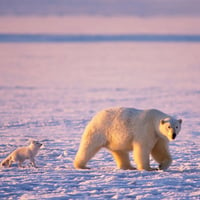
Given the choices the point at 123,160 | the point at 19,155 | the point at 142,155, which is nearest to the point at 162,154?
the point at 142,155

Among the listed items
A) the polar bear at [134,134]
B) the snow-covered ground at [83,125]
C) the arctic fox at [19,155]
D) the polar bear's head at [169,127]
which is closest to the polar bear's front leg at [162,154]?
the polar bear at [134,134]

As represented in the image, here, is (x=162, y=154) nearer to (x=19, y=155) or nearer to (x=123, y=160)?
(x=123, y=160)

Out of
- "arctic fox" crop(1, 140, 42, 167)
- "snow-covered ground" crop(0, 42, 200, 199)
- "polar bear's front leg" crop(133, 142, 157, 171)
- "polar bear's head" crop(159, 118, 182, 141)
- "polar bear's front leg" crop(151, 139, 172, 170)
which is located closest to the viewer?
"snow-covered ground" crop(0, 42, 200, 199)

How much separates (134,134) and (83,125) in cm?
563

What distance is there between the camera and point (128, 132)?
7.48 meters

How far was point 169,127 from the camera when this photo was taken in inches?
280

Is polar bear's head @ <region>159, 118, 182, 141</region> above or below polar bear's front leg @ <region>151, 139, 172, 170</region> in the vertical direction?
above

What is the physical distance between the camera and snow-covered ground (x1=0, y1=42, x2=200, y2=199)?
19.8ft

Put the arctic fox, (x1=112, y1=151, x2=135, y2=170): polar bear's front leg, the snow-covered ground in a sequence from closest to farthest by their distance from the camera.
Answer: the snow-covered ground
the arctic fox
(x1=112, y1=151, x2=135, y2=170): polar bear's front leg

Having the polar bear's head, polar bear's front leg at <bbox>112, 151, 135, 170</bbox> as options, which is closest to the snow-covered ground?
polar bear's front leg at <bbox>112, 151, 135, 170</bbox>

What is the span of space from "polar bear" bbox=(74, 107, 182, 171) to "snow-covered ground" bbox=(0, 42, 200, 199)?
1.01ft

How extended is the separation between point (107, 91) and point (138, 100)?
2.82 m

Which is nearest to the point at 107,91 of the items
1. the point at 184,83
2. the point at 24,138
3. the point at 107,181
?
the point at 184,83

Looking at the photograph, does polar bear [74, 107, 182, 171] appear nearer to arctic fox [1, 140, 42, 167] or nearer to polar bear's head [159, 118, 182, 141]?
polar bear's head [159, 118, 182, 141]
